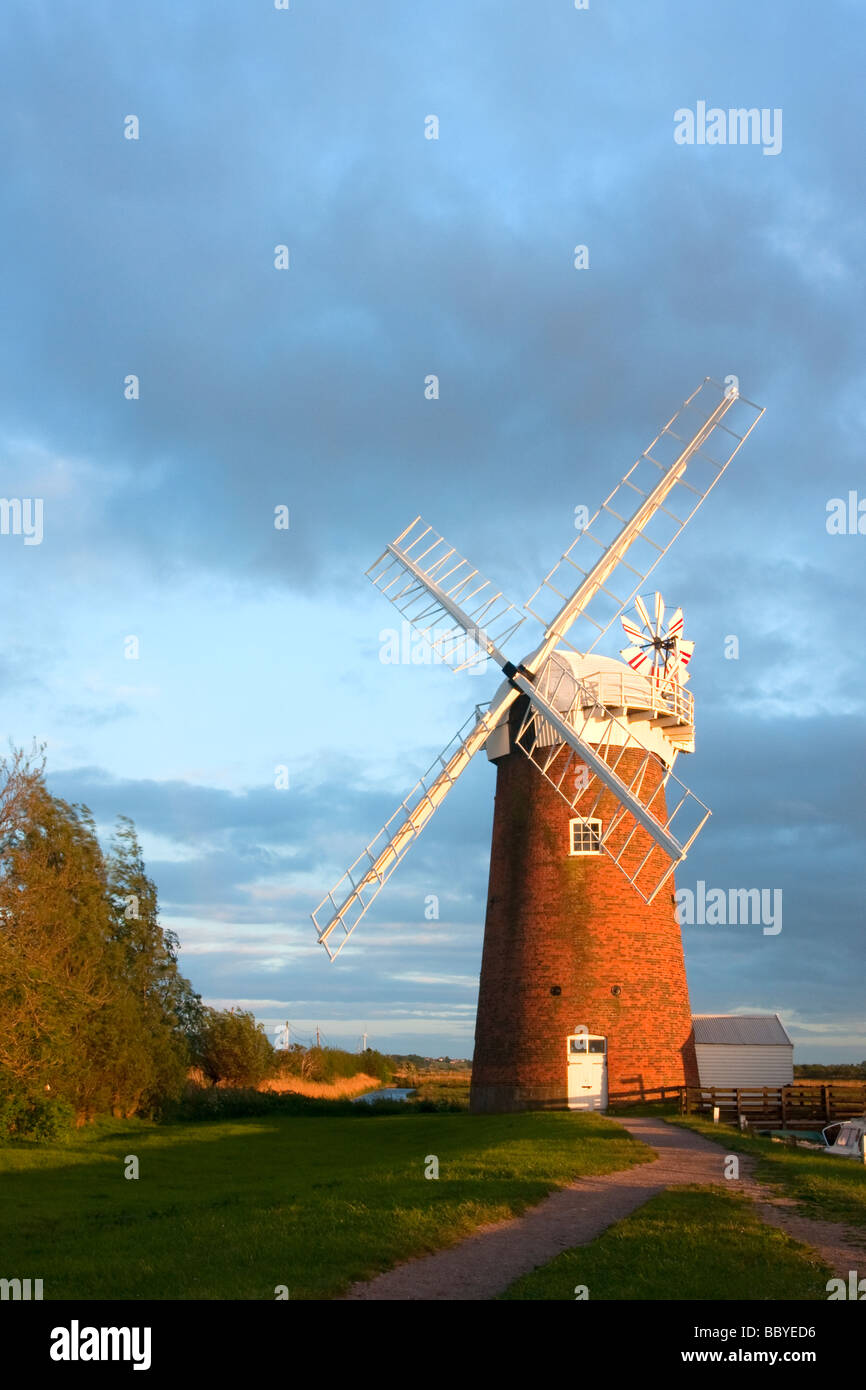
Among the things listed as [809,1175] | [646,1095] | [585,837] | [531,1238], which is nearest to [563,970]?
[585,837]

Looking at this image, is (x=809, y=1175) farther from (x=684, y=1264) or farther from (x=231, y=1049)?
(x=231, y=1049)

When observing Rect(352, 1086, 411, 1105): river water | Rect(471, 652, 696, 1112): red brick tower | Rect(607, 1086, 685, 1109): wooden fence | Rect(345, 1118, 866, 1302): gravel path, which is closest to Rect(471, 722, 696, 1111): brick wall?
Rect(471, 652, 696, 1112): red brick tower

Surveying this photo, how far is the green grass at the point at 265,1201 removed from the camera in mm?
10320

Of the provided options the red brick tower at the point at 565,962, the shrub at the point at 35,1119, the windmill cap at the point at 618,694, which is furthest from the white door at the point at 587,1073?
the shrub at the point at 35,1119

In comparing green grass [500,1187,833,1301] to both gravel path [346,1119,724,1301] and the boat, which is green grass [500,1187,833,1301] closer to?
gravel path [346,1119,724,1301]

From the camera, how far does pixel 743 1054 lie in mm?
36781

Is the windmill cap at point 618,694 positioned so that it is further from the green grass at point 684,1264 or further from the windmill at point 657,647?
the green grass at point 684,1264

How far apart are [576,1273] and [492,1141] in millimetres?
12388

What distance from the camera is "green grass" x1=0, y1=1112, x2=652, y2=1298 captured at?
1032 cm
